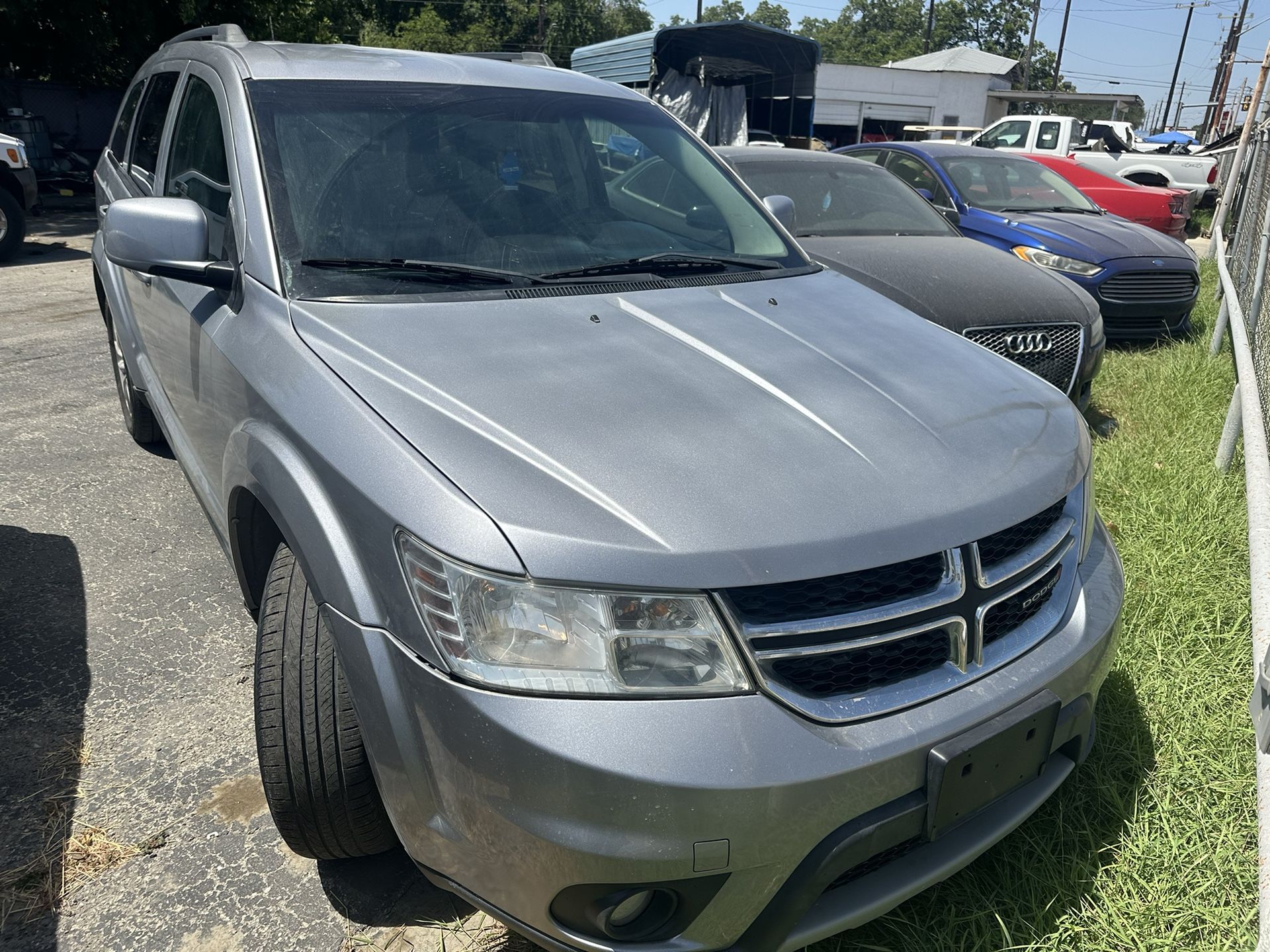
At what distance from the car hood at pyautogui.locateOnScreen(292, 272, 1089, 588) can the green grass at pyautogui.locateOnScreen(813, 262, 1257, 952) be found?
0.89 meters

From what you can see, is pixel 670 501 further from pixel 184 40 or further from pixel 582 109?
pixel 184 40

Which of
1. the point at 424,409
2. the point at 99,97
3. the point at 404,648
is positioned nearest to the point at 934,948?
the point at 404,648

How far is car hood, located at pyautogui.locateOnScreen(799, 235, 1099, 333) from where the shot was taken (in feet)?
15.8

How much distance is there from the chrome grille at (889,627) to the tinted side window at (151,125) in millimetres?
3006

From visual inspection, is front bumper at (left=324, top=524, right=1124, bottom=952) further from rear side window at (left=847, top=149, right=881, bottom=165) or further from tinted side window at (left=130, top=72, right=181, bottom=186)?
rear side window at (left=847, top=149, right=881, bottom=165)

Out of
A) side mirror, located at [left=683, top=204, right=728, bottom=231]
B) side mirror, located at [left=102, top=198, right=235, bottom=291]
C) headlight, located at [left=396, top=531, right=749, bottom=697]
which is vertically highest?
side mirror, located at [left=102, top=198, right=235, bottom=291]

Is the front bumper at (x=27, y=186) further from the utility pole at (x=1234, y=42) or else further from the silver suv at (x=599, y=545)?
the utility pole at (x=1234, y=42)

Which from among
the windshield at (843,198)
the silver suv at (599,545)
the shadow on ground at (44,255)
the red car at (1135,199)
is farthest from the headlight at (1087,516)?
the red car at (1135,199)

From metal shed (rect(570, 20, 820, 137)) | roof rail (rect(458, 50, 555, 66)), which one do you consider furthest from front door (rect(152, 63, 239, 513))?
metal shed (rect(570, 20, 820, 137))

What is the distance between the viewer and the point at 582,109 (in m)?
3.08

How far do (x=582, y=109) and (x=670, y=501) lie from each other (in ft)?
6.38

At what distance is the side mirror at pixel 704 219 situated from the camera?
2.94 meters

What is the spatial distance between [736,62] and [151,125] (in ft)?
52.8

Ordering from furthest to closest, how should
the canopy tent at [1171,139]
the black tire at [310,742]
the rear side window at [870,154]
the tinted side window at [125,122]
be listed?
the canopy tent at [1171,139] → the rear side window at [870,154] → the tinted side window at [125,122] → the black tire at [310,742]
